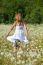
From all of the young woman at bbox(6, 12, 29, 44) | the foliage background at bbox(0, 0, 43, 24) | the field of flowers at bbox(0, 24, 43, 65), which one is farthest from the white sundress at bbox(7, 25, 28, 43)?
the foliage background at bbox(0, 0, 43, 24)

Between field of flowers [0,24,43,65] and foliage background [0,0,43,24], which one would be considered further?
foliage background [0,0,43,24]

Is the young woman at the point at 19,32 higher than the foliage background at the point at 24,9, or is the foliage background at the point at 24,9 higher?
the young woman at the point at 19,32

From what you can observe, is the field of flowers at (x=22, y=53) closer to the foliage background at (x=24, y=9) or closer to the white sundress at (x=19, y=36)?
the white sundress at (x=19, y=36)

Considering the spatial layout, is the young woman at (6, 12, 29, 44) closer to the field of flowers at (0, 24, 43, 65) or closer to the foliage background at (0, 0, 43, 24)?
the field of flowers at (0, 24, 43, 65)

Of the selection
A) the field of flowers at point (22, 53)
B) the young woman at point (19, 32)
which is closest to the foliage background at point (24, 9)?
the field of flowers at point (22, 53)

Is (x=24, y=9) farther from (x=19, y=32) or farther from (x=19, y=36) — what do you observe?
(x=19, y=36)

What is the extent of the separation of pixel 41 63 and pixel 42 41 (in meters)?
4.10

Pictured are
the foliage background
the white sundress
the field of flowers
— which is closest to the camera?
the field of flowers

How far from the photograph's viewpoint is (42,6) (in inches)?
1140

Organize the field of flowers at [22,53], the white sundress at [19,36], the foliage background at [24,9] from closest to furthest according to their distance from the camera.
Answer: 1. the field of flowers at [22,53]
2. the white sundress at [19,36]
3. the foliage background at [24,9]

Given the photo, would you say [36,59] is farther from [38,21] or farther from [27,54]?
[38,21]

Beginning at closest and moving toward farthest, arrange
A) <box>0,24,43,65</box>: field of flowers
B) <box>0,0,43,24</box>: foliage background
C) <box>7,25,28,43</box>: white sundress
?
1. <box>0,24,43,65</box>: field of flowers
2. <box>7,25,28,43</box>: white sundress
3. <box>0,0,43,24</box>: foliage background

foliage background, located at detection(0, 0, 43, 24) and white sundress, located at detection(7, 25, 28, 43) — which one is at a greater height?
white sundress, located at detection(7, 25, 28, 43)

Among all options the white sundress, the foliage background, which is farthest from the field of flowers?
the foliage background
